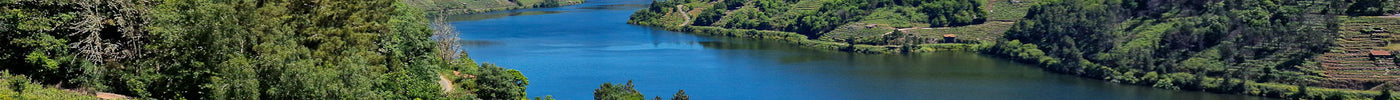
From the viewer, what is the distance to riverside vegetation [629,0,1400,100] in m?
70.1

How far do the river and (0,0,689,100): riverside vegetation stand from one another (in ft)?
103

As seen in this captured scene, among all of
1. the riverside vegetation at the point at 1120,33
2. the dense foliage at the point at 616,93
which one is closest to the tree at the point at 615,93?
the dense foliage at the point at 616,93

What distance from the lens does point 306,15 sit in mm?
34875

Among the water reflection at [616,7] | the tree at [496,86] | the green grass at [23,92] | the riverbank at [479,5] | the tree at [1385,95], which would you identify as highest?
the green grass at [23,92]

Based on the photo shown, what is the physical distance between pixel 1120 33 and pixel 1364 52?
22205 mm

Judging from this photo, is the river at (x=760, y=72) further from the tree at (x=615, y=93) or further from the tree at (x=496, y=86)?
the tree at (x=496, y=86)

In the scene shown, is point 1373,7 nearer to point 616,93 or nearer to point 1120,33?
point 1120,33

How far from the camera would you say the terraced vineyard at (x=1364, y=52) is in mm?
69125

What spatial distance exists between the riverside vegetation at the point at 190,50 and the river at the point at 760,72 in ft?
103

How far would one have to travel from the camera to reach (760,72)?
8031 cm

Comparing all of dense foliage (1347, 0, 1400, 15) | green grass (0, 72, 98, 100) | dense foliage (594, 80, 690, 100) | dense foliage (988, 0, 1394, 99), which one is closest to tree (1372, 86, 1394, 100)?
dense foliage (988, 0, 1394, 99)

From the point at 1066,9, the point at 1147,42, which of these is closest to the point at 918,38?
the point at 1066,9

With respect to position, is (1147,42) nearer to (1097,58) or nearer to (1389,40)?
(1097,58)

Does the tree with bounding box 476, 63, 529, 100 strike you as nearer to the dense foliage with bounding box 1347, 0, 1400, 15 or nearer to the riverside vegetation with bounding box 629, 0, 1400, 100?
the riverside vegetation with bounding box 629, 0, 1400, 100
